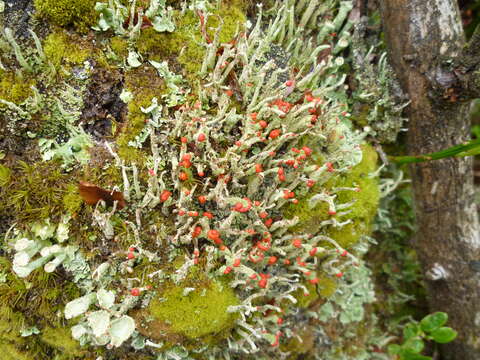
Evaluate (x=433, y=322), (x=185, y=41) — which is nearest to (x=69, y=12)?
(x=185, y=41)

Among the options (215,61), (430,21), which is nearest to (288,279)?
(215,61)

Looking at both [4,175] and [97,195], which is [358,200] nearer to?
[97,195]

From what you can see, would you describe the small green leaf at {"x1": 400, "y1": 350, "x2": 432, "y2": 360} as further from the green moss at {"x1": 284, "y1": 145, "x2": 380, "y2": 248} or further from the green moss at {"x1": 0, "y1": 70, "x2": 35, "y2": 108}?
the green moss at {"x1": 0, "y1": 70, "x2": 35, "y2": 108}

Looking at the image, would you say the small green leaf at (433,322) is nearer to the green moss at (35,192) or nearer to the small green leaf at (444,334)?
the small green leaf at (444,334)

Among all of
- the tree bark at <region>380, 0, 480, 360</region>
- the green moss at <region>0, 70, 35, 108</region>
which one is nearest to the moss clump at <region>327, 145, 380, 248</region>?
the tree bark at <region>380, 0, 480, 360</region>

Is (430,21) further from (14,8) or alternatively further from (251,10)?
(14,8)
